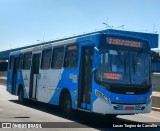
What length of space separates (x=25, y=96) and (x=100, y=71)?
27.8 ft

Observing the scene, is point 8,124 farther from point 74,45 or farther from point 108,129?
point 74,45

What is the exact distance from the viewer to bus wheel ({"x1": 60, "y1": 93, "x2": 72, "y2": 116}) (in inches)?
597

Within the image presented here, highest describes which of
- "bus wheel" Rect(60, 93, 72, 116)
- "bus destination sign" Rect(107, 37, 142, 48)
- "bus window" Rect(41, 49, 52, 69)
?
Answer: "bus destination sign" Rect(107, 37, 142, 48)

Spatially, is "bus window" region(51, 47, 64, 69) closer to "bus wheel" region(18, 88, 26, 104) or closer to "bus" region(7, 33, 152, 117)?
"bus" region(7, 33, 152, 117)

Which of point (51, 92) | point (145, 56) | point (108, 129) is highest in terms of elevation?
point (145, 56)

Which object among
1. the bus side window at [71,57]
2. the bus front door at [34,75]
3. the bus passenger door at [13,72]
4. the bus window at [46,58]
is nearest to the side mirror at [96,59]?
the bus side window at [71,57]

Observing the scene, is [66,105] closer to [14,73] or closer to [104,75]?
[104,75]

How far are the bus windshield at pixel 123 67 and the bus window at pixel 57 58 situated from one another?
11.7 ft

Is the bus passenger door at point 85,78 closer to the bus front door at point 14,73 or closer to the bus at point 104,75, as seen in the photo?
the bus at point 104,75

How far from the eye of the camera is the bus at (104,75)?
12.9m

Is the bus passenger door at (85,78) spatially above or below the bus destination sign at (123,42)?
below

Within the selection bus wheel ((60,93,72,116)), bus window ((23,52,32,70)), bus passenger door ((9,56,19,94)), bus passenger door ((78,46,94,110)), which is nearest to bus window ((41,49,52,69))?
bus window ((23,52,32,70))

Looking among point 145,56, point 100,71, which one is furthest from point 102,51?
point 145,56

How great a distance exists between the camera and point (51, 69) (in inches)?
679
